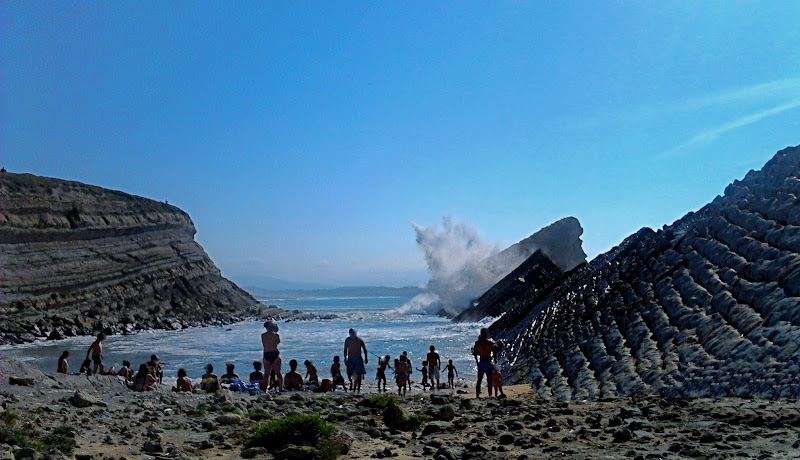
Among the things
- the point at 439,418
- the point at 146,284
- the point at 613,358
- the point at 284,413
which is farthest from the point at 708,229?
the point at 146,284

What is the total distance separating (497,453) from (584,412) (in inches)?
107

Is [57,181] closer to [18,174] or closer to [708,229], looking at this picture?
[18,174]

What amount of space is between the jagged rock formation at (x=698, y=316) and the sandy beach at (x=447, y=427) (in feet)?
4.06

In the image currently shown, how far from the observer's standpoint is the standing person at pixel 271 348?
12973mm

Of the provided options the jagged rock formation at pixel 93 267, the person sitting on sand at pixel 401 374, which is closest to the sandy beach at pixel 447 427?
the person sitting on sand at pixel 401 374

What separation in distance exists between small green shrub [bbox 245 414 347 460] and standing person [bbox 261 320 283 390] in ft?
19.0

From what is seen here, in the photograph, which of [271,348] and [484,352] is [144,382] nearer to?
[271,348]

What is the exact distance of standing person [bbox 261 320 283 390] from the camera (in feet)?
42.6

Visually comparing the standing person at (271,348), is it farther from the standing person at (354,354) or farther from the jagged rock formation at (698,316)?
the jagged rock formation at (698,316)

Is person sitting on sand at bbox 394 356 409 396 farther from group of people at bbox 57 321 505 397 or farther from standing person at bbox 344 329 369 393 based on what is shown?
standing person at bbox 344 329 369 393

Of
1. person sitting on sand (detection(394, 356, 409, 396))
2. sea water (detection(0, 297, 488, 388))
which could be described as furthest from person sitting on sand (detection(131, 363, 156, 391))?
sea water (detection(0, 297, 488, 388))

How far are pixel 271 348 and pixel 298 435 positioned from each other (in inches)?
259

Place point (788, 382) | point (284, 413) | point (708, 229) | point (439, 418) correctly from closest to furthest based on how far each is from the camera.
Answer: point (788, 382), point (439, 418), point (284, 413), point (708, 229)

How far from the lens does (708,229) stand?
15719 mm
